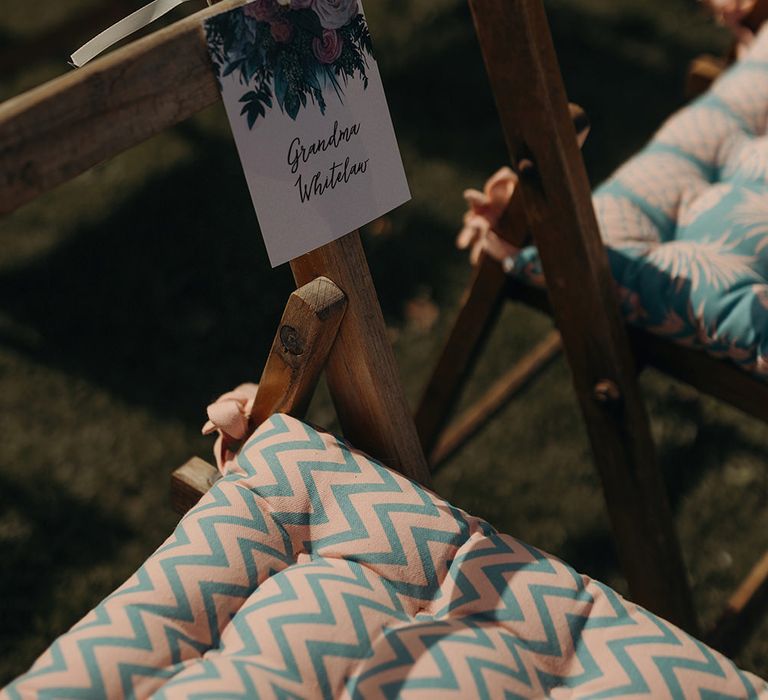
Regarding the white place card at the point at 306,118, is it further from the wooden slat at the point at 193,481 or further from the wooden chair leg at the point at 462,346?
the wooden chair leg at the point at 462,346

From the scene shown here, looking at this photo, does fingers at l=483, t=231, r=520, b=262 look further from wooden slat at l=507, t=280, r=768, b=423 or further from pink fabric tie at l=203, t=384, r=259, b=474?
pink fabric tie at l=203, t=384, r=259, b=474

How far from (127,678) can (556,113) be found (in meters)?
0.76

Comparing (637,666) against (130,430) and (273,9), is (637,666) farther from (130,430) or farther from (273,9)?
(130,430)

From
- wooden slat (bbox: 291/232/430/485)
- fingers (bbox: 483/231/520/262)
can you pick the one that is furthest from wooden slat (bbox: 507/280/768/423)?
wooden slat (bbox: 291/232/430/485)

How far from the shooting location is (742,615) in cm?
Result: 147

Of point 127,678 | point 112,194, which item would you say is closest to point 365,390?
point 127,678

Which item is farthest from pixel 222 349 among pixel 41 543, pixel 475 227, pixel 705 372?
pixel 705 372

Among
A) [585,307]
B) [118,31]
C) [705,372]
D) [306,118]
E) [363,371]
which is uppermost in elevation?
[118,31]

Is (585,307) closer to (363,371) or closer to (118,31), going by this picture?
(363,371)

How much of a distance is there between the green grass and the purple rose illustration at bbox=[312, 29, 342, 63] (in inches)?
45.2

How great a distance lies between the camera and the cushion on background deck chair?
1.13 meters

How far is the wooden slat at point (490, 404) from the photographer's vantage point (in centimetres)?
174

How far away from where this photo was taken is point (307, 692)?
0.75m

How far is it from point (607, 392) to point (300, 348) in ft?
1.59
